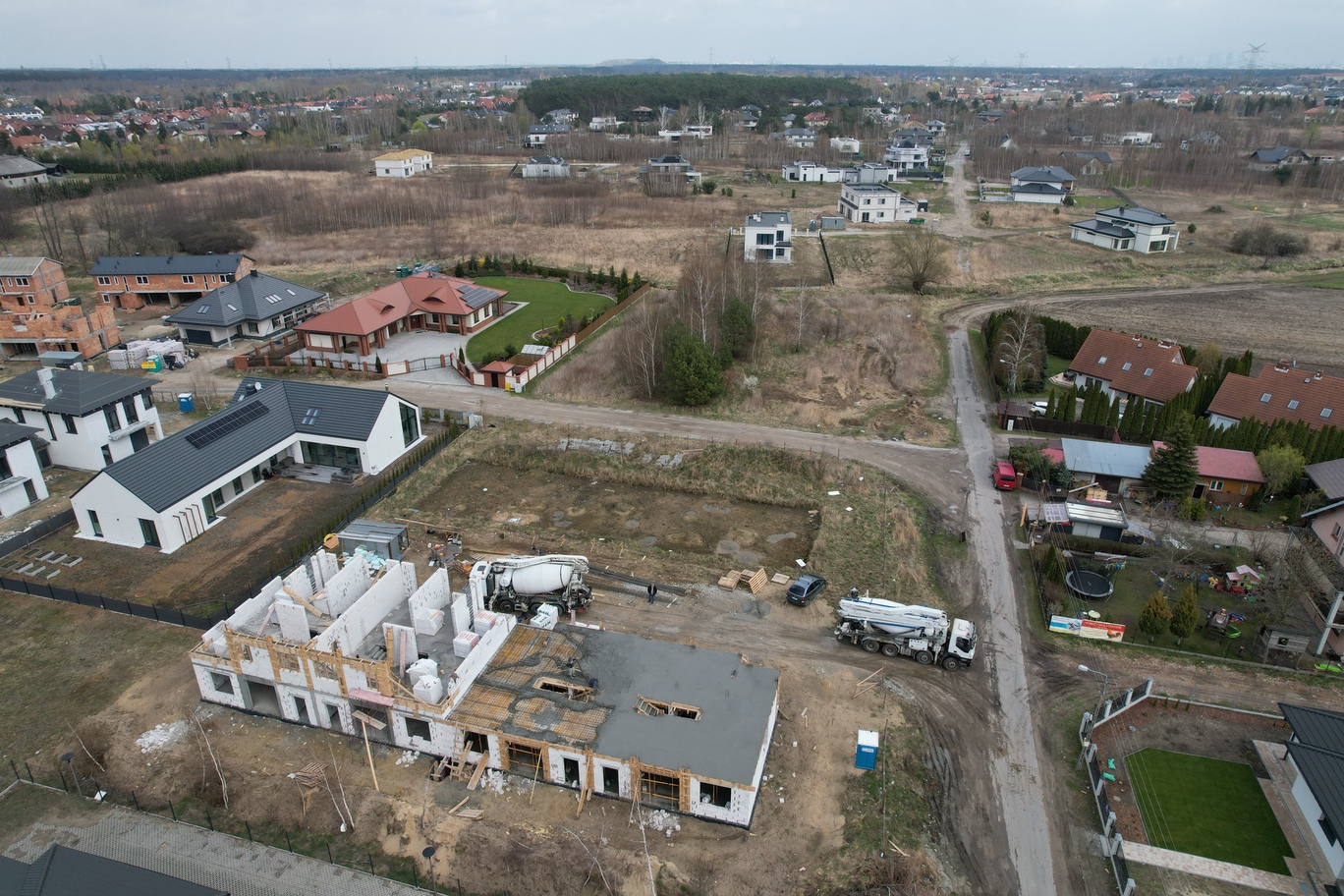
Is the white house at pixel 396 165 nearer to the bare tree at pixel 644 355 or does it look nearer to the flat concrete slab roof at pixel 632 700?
the bare tree at pixel 644 355

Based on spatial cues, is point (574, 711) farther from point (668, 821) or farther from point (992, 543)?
point (992, 543)

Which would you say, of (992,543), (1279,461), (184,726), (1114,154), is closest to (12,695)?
(184,726)

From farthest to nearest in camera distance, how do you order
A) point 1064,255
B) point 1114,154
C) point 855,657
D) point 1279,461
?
point 1114,154 → point 1064,255 → point 1279,461 → point 855,657

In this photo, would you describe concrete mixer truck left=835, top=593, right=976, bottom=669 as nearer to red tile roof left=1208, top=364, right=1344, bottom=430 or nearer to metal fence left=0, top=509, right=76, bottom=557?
red tile roof left=1208, top=364, right=1344, bottom=430

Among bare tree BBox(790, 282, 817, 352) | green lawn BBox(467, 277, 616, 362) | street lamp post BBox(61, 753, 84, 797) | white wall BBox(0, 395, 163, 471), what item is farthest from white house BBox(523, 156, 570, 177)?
street lamp post BBox(61, 753, 84, 797)

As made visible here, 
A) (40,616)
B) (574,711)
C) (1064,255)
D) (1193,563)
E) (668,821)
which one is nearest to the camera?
(668,821)

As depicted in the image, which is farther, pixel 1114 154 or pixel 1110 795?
pixel 1114 154

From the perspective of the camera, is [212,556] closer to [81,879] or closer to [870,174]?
[81,879]

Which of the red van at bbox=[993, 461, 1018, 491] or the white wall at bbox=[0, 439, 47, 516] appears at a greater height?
the white wall at bbox=[0, 439, 47, 516]
